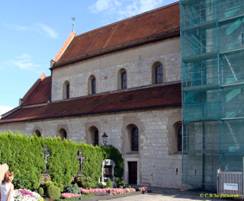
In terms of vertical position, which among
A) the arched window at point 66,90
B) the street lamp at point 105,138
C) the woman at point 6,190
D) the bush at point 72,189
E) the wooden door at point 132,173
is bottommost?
the bush at point 72,189

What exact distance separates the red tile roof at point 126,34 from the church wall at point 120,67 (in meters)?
0.52

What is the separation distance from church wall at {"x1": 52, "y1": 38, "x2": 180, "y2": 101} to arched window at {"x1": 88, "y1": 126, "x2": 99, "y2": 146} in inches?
150

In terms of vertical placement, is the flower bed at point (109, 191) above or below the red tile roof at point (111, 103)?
below

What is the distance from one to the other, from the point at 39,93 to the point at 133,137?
1758cm

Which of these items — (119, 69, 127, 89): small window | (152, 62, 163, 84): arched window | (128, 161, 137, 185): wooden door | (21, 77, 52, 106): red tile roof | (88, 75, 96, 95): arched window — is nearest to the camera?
(128, 161, 137, 185): wooden door

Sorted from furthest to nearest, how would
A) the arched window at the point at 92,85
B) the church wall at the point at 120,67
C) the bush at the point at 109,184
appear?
the arched window at the point at 92,85 → the church wall at the point at 120,67 → the bush at the point at 109,184

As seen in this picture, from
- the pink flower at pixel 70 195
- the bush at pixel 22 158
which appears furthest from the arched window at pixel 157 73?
the pink flower at pixel 70 195

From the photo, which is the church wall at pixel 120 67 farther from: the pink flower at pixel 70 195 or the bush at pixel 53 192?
the bush at pixel 53 192

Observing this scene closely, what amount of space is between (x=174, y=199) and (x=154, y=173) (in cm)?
631

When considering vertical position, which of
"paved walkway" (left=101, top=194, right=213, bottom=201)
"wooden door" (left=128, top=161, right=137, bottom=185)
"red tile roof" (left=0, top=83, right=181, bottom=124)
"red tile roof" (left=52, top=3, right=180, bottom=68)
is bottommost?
"paved walkway" (left=101, top=194, right=213, bottom=201)

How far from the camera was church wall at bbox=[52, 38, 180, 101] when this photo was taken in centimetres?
2992

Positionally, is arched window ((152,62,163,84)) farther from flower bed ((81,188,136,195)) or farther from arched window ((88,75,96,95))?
flower bed ((81,188,136,195))

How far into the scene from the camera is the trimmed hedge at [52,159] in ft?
Result: 73.7

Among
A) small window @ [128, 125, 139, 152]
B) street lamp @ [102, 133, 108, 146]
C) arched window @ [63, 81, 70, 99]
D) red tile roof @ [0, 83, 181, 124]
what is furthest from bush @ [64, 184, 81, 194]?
arched window @ [63, 81, 70, 99]
